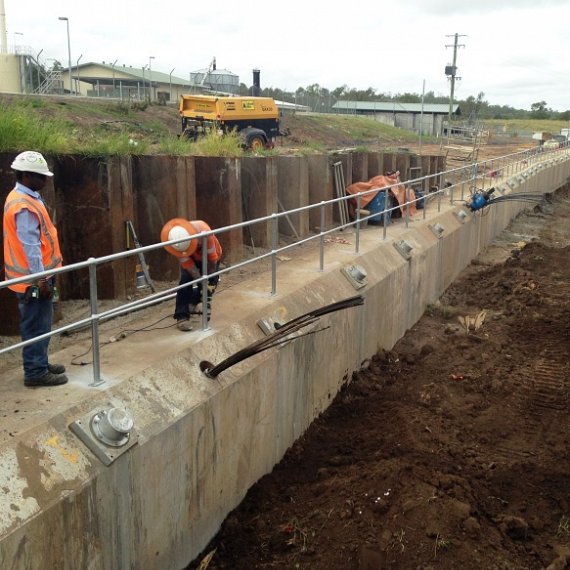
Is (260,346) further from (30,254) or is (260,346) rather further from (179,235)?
(30,254)

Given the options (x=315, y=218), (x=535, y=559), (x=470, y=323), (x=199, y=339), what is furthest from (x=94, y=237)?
(x=470, y=323)

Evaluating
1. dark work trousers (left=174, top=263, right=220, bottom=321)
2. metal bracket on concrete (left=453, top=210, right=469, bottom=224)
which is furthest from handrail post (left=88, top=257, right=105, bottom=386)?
metal bracket on concrete (left=453, top=210, right=469, bottom=224)

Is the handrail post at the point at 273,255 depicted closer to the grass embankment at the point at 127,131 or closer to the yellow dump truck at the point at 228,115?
the grass embankment at the point at 127,131

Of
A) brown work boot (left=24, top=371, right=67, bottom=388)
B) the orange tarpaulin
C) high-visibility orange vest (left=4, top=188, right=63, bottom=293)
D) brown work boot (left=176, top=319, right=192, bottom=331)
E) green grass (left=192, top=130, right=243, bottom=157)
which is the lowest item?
brown work boot (left=176, top=319, right=192, bottom=331)

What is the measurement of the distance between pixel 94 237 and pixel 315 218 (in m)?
6.35

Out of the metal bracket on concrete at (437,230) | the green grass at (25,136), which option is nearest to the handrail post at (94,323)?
the green grass at (25,136)

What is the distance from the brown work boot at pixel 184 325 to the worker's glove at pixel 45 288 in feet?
5.43

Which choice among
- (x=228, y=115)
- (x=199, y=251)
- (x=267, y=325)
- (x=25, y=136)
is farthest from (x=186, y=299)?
(x=228, y=115)

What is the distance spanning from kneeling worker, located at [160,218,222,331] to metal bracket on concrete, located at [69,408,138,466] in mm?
1856

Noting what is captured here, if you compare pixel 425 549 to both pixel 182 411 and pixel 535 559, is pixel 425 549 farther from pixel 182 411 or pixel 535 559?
pixel 182 411

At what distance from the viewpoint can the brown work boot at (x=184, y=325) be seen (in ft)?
20.6

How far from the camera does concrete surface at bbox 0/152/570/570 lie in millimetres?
3953

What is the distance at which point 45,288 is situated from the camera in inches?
186

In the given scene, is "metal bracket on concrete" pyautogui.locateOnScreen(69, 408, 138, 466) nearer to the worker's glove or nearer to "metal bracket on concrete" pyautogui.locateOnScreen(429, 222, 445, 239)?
the worker's glove
